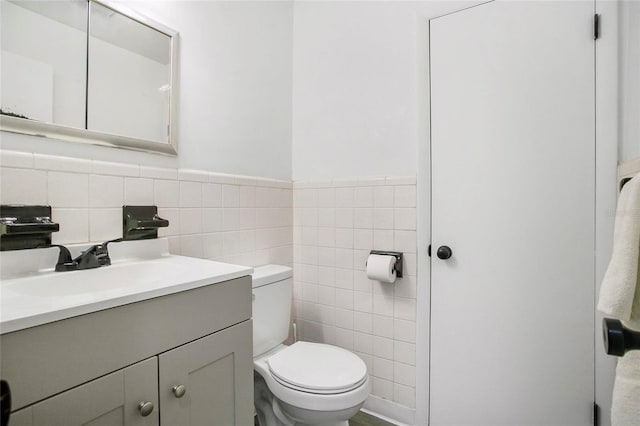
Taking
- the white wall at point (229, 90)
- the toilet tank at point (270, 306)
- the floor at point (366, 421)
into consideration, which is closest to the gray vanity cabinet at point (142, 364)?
the toilet tank at point (270, 306)

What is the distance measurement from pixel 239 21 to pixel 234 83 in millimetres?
336

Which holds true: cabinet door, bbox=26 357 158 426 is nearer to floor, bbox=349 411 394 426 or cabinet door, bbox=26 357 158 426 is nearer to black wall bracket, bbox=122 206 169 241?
Result: black wall bracket, bbox=122 206 169 241

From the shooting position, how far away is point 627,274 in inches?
20.9

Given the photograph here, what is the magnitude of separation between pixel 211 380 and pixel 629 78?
5.60 ft

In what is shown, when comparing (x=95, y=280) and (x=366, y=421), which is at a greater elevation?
(x=95, y=280)

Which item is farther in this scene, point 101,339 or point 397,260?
point 397,260

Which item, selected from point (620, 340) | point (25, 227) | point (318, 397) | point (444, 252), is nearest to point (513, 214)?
point (444, 252)

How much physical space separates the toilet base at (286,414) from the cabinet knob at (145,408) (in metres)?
0.62

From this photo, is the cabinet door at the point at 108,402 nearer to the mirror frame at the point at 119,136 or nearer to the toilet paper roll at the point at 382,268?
the mirror frame at the point at 119,136

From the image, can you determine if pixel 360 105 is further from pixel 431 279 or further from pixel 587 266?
pixel 587 266

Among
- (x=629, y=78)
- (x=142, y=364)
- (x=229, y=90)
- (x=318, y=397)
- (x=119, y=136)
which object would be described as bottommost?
(x=318, y=397)

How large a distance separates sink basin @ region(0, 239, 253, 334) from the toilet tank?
0.38 meters

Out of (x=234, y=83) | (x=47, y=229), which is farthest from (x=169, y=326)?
(x=234, y=83)

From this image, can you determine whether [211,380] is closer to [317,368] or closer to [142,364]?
[142,364]
